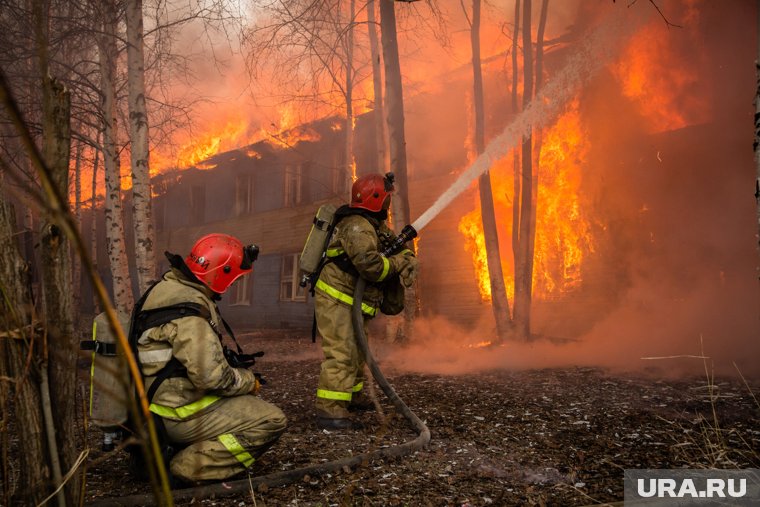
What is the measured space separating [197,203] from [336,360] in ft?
67.1

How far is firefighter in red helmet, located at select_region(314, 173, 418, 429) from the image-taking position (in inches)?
193

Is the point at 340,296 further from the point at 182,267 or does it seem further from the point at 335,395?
the point at 182,267

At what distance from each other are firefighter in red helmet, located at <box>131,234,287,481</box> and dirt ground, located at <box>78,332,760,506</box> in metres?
0.27

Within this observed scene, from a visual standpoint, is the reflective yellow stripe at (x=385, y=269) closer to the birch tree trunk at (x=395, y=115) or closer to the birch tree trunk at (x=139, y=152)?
the birch tree trunk at (x=139, y=152)

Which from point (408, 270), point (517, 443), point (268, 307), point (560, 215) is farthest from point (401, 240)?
point (268, 307)

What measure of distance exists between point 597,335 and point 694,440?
7.68 metres

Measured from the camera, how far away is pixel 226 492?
10.6 feet

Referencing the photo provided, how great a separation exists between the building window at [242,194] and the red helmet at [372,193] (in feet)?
55.1

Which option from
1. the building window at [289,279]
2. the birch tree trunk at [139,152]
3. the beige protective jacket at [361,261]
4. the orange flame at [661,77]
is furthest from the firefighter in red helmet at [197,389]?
the building window at [289,279]

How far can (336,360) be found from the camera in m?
4.97

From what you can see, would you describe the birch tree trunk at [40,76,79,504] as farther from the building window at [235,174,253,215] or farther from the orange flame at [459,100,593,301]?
the building window at [235,174,253,215]

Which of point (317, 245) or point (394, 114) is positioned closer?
point (317, 245)

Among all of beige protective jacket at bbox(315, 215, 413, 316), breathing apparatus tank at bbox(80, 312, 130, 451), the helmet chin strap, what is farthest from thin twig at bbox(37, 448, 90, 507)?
beige protective jacket at bbox(315, 215, 413, 316)

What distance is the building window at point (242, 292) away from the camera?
816 inches
